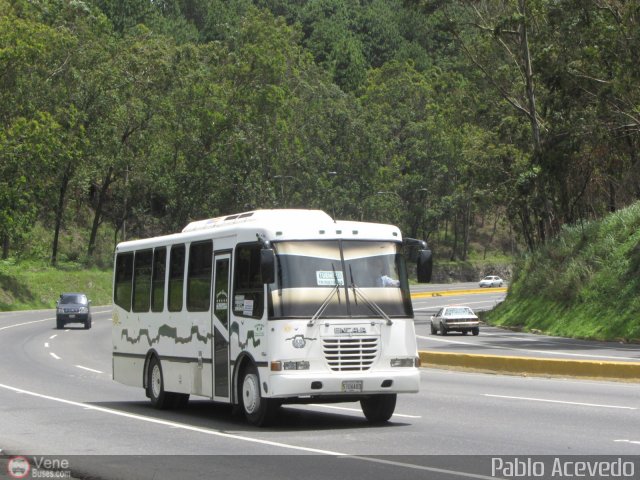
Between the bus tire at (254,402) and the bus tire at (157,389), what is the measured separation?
10.6 ft

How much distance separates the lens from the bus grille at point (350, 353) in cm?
1588

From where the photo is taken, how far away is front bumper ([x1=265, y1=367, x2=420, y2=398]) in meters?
15.5

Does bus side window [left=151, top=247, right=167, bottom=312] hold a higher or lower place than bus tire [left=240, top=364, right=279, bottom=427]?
higher

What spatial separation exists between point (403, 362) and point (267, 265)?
2.38 metres

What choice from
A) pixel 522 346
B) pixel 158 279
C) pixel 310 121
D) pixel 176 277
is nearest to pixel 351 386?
pixel 176 277

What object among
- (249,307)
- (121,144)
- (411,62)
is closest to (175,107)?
(121,144)

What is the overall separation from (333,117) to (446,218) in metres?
19.0

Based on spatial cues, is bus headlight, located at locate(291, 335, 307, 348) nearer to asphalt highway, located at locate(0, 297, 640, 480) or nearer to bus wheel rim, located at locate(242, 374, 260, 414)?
bus wheel rim, located at locate(242, 374, 260, 414)

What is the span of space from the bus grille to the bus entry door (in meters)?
1.81

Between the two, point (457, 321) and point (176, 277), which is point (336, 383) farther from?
point (457, 321)

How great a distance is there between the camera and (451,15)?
58219 millimetres

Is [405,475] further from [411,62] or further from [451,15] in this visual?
[411,62]

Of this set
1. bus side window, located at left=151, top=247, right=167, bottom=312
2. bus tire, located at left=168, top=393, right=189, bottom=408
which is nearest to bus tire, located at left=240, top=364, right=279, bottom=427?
bus tire, located at left=168, top=393, right=189, bottom=408

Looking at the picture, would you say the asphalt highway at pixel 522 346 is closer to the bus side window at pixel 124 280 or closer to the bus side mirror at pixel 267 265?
the bus side window at pixel 124 280
